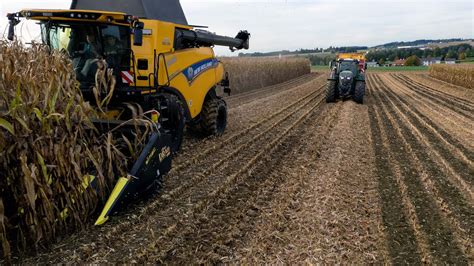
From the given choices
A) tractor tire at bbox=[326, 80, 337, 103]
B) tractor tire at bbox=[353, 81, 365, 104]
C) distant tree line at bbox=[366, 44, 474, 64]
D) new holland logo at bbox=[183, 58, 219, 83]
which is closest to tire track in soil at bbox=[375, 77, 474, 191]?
tractor tire at bbox=[353, 81, 365, 104]

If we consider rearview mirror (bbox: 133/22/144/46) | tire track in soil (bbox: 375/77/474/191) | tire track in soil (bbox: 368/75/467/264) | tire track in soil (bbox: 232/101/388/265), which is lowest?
tire track in soil (bbox: 375/77/474/191)

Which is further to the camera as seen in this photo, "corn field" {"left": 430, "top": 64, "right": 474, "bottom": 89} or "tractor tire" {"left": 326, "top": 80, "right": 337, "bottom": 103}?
"corn field" {"left": 430, "top": 64, "right": 474, "bottom": 89}

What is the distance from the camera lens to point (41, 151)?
141 inches

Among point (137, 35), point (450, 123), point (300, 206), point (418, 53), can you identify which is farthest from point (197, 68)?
point (418, 53)

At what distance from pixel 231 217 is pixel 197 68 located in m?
4.00

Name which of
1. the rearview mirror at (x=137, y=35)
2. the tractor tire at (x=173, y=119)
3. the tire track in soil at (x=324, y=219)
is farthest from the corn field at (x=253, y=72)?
the rearview mirror at (x=137, y=35)

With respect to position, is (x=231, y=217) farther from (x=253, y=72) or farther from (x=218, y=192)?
(x=253, y=72)

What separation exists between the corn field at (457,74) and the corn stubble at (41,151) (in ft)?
81.0

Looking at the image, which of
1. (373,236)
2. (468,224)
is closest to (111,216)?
(373,236)

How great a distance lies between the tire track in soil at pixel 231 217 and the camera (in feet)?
12.5

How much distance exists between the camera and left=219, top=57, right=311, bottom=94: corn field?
20016 millimetres

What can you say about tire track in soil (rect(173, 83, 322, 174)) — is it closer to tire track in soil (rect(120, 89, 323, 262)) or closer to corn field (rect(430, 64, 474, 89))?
tire track in soil (rect(120, 89, 323, 262))

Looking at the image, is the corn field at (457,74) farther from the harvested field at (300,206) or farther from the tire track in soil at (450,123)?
the harvested field at (300,206)

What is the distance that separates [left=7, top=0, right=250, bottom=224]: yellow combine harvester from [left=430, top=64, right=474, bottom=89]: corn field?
21.3 meters
